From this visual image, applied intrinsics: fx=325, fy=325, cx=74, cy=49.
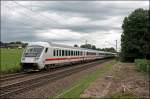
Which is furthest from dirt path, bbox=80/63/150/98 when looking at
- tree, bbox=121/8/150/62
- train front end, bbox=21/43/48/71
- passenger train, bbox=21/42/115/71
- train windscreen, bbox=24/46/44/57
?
tree, bbox=121/8/150/62

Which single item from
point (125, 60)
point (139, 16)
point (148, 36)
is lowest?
point (125, 60)

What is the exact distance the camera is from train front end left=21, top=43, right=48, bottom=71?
102 feet

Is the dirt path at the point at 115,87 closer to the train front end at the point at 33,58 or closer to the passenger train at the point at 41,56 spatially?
the train front end at the point at 33,58

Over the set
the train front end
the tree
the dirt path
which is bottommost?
the dirt path

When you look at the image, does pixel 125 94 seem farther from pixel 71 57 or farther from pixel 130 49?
pixel 130 49

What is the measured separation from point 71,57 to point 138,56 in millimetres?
28925

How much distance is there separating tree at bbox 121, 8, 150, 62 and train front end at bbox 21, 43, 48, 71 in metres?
39.0

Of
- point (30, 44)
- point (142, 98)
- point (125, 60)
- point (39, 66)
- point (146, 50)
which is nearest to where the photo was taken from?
point (142, 98)

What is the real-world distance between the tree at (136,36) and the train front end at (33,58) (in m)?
39.0

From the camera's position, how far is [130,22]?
7188 centimetres

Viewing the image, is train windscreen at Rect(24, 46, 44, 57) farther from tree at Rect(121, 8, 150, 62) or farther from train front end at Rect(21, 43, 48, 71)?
tree at Rect(121, 8, 150, 62)

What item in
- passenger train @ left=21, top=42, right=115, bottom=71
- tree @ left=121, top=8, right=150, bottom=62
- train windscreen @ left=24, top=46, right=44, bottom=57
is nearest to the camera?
passenger train @ left=21, top=42, right=115, bottom=71

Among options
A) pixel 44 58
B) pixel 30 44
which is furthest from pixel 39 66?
pixel 30 44

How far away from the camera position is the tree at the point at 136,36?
2680 inches
